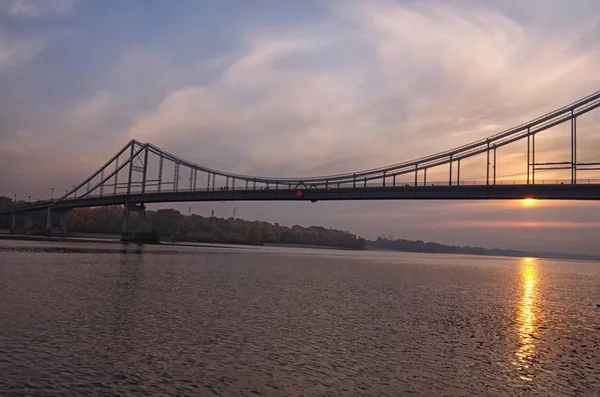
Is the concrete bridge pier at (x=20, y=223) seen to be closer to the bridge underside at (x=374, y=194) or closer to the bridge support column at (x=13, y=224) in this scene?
the bridge support column at (x=13, y=224)

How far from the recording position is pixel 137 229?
110 metres

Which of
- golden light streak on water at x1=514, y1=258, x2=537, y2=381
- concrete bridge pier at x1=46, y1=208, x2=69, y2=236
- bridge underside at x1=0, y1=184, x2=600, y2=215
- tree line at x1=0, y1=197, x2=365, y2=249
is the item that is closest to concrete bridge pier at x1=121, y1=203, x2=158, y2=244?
bridge underside at x1=0, y1=184, x2=600, y2=215

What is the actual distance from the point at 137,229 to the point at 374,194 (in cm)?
5582

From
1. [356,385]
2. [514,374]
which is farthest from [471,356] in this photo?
[356,385]

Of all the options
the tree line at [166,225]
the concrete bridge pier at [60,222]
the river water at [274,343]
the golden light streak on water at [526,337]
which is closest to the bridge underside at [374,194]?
the concrete bridge pier at [60,222]

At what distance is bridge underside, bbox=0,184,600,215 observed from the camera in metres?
62.2

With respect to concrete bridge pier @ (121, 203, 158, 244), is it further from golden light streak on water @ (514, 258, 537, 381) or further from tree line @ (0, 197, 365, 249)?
golden light streak on water @ (514, 258, 537, 381)

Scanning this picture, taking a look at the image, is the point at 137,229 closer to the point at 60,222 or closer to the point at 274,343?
the point at 60,222

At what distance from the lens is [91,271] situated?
116 feet

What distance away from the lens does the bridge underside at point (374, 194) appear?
62.2 metres

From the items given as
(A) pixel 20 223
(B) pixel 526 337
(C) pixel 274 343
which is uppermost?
(A) pixel 20 223

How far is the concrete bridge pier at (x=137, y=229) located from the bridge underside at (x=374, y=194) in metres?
2.30

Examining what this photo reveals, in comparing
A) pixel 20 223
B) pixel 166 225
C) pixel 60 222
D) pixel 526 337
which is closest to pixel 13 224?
pixel 60 222

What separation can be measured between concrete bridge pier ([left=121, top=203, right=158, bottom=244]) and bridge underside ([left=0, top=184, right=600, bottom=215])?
90.4 inches
